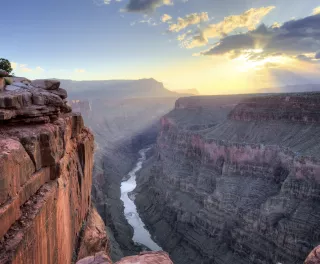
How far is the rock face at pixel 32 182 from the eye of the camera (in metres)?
9.84

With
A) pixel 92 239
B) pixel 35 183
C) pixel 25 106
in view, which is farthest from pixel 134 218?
pixel 35 183

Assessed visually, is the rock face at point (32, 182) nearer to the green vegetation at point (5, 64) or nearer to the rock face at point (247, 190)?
the green vegetation at point (5, 64)

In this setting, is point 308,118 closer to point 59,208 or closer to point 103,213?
point 103,213

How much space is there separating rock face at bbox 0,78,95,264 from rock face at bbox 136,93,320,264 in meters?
28.6

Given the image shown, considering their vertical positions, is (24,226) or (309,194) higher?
(24,226)

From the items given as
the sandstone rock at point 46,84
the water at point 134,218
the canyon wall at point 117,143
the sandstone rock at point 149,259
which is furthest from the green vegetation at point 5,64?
the water at point 134,218

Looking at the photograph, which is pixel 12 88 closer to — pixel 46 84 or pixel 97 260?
pixel 46 84

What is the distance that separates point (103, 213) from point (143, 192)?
20755mm

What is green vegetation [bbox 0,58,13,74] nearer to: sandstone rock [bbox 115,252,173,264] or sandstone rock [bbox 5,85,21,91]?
sandstone rock [bbox 5,85,21,91]

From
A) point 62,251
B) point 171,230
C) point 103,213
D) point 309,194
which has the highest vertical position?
point 62,251

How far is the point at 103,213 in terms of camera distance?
52750 millimetres

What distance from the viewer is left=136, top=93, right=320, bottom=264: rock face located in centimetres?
3703

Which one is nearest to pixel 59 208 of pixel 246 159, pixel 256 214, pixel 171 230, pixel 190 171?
pixel 256 214

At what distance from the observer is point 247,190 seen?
4528 cm
